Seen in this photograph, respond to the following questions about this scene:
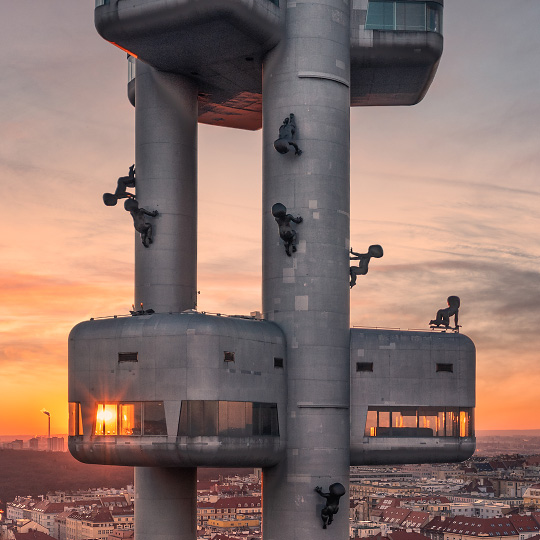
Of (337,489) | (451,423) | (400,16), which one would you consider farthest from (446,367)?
(400,16)

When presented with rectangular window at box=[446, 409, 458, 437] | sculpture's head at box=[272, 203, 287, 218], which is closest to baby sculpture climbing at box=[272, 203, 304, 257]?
sculpture's head at box=[272, 203, 287, 218]

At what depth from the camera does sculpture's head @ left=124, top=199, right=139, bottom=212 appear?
7569 cm

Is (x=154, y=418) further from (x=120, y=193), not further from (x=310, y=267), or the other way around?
(x=120, y=193)

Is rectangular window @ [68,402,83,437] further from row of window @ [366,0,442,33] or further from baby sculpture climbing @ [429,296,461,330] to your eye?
row of window @ [366,0,442,33]

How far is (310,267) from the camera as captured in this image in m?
69.6

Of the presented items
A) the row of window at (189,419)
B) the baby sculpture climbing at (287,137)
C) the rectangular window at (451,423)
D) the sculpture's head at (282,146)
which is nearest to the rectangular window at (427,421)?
the rectangular window at (451,423)

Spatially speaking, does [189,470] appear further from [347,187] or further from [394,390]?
[347,187]

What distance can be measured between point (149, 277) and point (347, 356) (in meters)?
15.1

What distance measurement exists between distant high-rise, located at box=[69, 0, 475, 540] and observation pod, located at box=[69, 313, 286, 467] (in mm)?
106

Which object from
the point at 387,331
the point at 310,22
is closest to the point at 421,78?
the point at 310,22

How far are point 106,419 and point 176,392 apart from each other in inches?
204

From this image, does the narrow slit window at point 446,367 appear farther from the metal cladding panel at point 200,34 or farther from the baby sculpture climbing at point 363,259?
the metal cladding panel at point 200,34

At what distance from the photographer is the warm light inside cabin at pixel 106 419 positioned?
216 feet

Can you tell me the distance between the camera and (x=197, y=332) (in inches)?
2517
